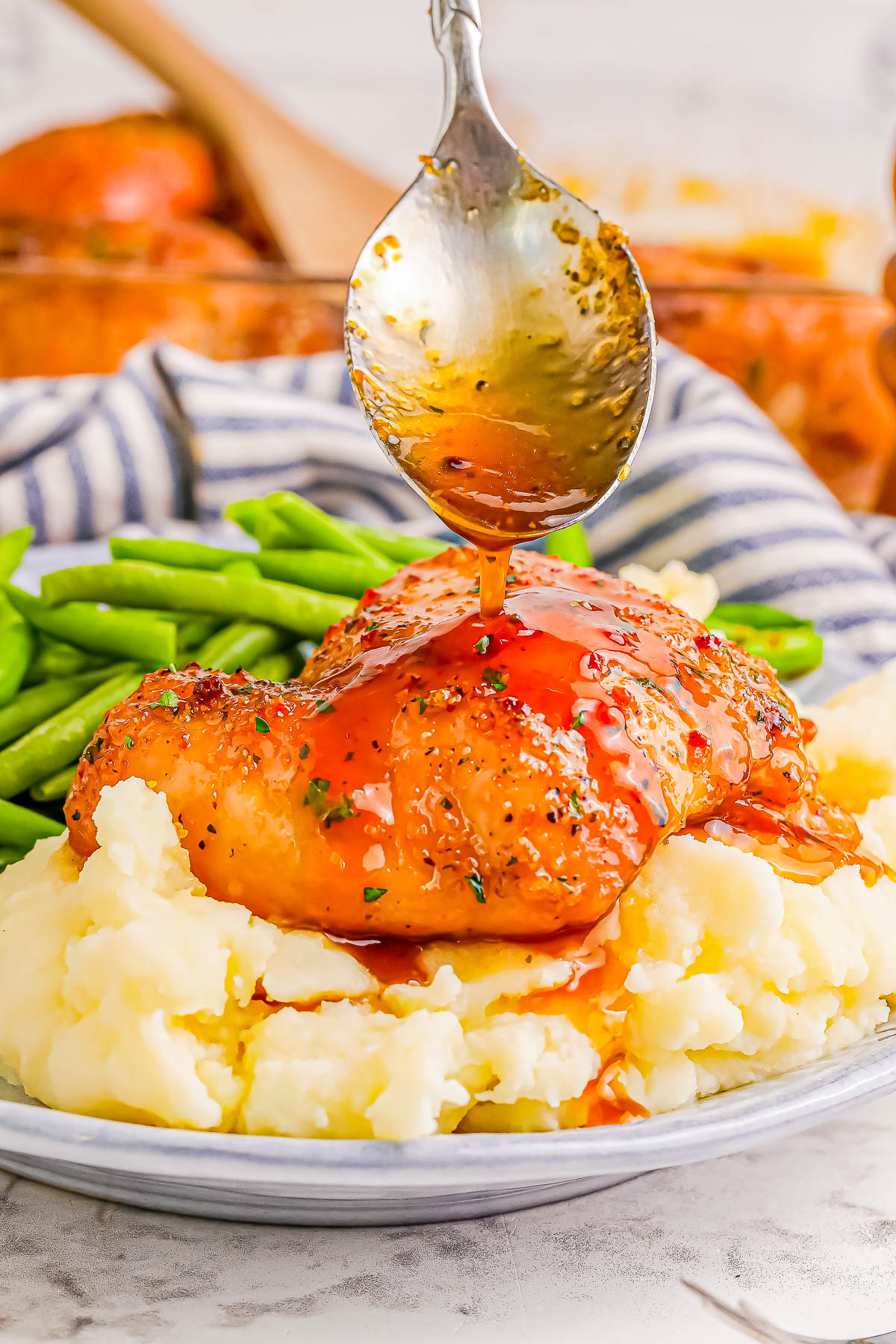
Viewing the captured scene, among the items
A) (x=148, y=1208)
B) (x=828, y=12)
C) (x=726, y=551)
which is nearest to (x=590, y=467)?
(x=148, y=1208)

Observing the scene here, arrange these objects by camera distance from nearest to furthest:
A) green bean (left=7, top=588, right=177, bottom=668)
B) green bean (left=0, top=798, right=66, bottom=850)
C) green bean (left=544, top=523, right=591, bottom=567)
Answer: green bean (left=0, top=798, right=66, bottom=850) < green bean (left=7, top=588, right=177, bottom=668) < green bean (left=544, top=523, right=591, bottom=567)

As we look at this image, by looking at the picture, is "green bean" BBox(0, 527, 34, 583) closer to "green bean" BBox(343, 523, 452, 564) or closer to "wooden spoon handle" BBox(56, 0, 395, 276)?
"green bean" BBox(343, 523, 452, 564)

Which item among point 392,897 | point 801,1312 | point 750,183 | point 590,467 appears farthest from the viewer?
point 750,183

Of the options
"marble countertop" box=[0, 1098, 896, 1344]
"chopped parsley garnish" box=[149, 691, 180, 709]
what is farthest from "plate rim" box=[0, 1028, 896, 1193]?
"chopped parsley garnish" box=[149, 691, 180, 709]

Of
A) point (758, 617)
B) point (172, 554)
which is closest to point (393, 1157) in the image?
point (172, 554)

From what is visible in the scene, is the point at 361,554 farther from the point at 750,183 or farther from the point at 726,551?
the point at 750,183

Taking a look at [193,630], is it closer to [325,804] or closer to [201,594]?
[201,594]
